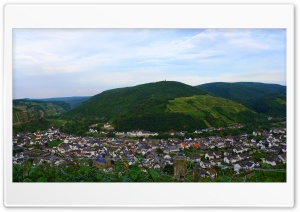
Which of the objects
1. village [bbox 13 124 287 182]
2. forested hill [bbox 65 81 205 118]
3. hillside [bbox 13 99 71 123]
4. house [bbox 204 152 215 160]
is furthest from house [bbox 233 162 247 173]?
hillside [bbox 13 99 71 123]

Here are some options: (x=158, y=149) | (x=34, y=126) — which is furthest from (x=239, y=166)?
(x=34, y=126)

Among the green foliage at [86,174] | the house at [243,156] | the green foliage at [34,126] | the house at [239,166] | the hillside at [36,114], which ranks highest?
the hillside at [36,114]

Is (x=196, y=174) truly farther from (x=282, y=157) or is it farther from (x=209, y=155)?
(x=282, y=157)

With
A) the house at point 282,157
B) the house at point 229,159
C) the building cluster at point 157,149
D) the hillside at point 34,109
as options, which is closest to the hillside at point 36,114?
the hillside at point 34,109

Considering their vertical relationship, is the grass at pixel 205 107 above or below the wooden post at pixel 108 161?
above

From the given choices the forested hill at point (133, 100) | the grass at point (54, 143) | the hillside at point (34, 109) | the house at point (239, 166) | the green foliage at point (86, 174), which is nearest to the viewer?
the green foliage at point (86, 174)

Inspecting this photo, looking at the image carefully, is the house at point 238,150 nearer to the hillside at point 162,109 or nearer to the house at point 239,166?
the house at point 239,166
